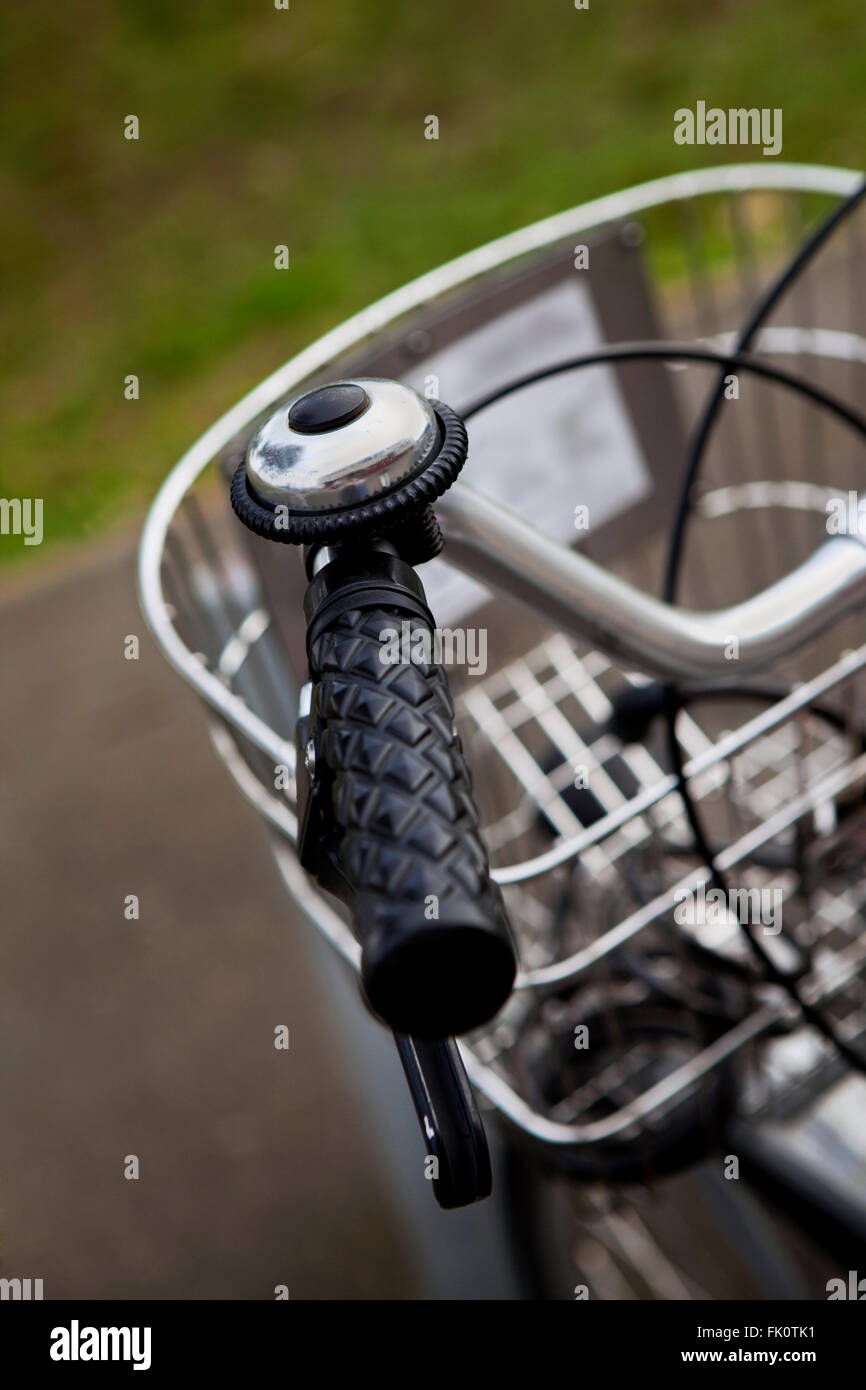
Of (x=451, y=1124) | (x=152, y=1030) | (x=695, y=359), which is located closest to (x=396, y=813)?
(x=451, y=1124)

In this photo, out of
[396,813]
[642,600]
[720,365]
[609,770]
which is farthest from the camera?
[609,770]

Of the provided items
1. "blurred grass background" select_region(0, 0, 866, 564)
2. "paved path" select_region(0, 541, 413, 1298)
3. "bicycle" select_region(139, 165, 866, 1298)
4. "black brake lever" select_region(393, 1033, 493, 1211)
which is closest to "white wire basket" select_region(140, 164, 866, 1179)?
"bicycle" select_region(139, 165, 866, 1298)

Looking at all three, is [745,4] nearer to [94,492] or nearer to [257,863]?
[94,492]

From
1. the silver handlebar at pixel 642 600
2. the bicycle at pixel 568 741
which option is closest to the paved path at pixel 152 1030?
the bicycle at pixel 568 741

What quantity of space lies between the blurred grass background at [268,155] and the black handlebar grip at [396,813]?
1.94 meters

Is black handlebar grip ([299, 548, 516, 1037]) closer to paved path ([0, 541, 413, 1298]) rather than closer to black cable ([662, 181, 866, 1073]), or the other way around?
black cable ([662, 181, 866, 1073])

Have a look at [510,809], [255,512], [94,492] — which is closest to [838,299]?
[94,492]

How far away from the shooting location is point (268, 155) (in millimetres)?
3143

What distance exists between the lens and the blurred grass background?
2553mm

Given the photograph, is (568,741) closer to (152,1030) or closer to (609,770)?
(609,770)

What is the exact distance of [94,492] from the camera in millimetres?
2316

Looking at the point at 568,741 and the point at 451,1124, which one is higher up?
the point at 568,741

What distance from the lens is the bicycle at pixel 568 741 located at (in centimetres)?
36

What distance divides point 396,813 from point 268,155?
10.2 ft
